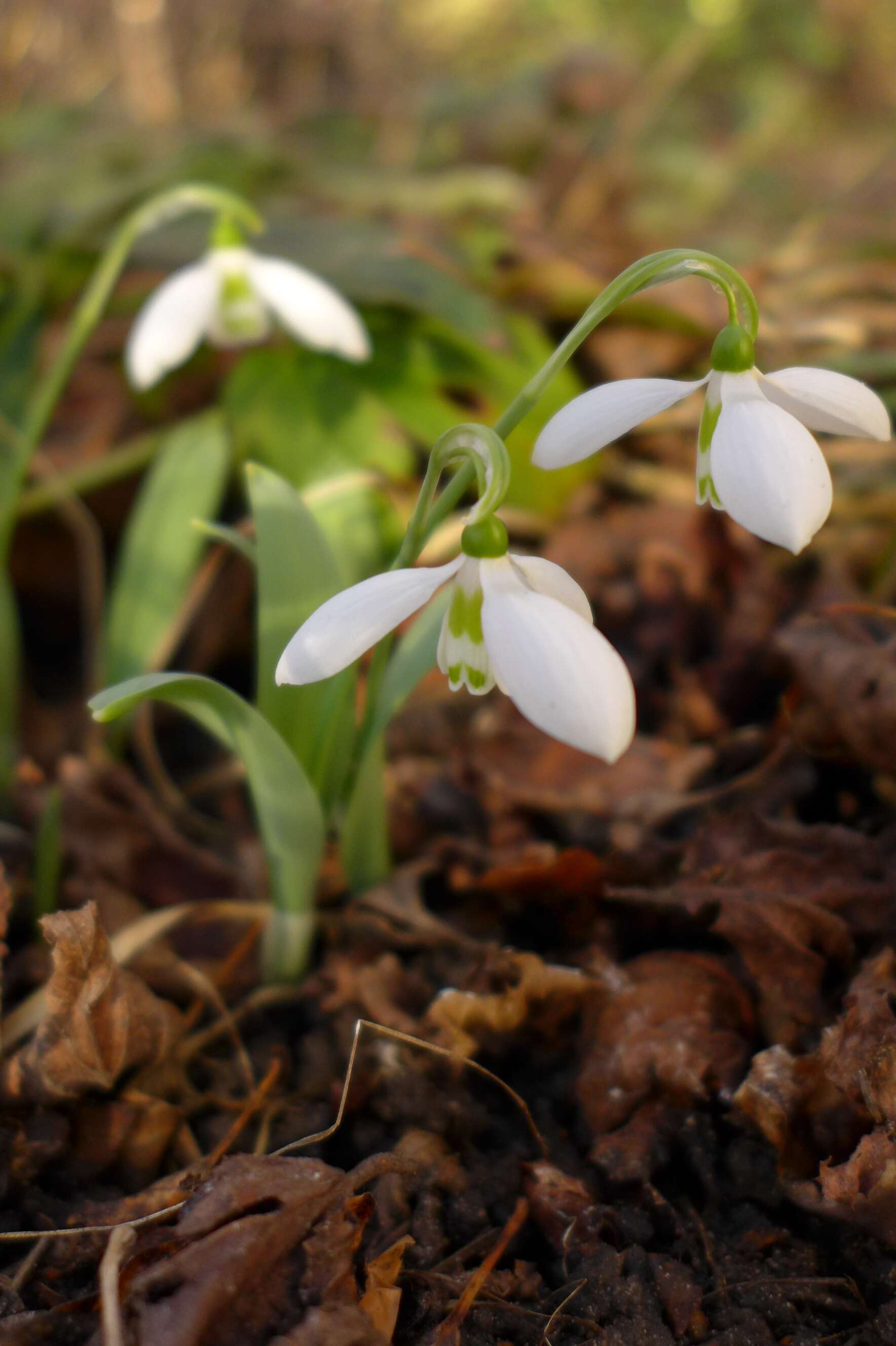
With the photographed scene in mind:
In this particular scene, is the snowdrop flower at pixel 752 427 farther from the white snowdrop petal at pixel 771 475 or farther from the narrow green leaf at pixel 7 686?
the narrow green leaf at pixel 7 686

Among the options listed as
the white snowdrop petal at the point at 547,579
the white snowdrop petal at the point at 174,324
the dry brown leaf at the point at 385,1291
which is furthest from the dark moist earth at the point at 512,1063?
the white snowdrop petal at the point at 174,324

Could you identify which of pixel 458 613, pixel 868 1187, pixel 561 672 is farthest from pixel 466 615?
pixel 868 1187

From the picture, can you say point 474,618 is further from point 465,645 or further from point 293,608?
point 293,608

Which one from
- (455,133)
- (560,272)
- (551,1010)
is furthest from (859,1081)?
(455,133)

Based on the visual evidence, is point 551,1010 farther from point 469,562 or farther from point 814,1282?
point 469,562

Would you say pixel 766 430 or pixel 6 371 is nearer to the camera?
pixel 766 430
